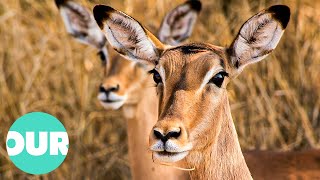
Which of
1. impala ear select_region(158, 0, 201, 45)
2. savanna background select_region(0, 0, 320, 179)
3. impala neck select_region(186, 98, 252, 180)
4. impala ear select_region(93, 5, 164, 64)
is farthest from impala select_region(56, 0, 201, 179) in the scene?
impala neck select_region(186, 98, 252, 180)

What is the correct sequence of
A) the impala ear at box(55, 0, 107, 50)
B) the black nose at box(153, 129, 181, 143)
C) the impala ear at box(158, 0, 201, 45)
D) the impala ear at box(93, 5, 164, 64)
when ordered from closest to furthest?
the black nose at box(153, 129, 181, 143) → the impala ear at box(93, 5, 164, 64) → the impala ear at box(158, 0, 201, 45) → the impala ear at box(55, 0, 107, 50)

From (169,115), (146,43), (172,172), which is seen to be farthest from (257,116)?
(169,115)

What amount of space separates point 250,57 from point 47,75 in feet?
12.8

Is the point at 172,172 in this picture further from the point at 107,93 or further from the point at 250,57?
the point at 250,57

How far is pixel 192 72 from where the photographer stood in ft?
13.2

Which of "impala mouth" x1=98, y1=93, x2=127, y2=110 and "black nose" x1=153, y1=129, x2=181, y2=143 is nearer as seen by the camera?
"black nose" x1=153, y1=129, x2=181, y2=143

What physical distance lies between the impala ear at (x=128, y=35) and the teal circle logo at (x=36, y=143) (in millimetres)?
1793

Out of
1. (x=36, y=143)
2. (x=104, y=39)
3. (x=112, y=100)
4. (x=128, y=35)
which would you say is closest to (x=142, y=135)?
(x=112, y=100)

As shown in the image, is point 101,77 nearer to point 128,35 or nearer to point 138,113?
point 138,113

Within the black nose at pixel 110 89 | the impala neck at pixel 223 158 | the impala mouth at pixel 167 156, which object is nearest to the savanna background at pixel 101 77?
the black nose at pixel 110 89

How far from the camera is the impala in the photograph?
5676mm

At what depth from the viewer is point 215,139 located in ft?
13.3

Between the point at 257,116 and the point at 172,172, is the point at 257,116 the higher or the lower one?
the higher one

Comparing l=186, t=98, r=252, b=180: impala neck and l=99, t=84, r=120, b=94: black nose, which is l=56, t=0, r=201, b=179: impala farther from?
l=186, t=98, r=252, b=180: impala neck
